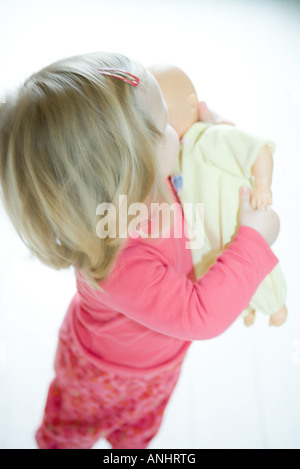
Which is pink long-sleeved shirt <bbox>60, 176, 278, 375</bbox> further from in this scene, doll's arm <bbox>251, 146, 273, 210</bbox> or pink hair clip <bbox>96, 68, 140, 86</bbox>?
pink hair clip <bbox>96, 68, 140, 86</bbox>

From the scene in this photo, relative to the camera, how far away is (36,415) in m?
Answer: 1.00

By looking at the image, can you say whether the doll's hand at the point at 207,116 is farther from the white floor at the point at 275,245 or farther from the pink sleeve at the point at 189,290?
the white floor at the point at 275,245

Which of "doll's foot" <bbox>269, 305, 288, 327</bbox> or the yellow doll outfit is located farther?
"doll's foot" <bbox>269, 305, 288, 327</bbox>

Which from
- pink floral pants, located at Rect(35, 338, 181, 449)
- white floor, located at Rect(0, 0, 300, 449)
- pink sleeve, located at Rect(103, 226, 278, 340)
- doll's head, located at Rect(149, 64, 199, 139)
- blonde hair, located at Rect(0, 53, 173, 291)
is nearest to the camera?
blonde hair, located at Rect(0, 53, 173, 291)

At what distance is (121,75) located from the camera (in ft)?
1.62

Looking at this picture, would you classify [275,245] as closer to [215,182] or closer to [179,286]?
[215,182]

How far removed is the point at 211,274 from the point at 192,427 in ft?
1.73

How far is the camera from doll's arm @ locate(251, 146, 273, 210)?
64 centimetres

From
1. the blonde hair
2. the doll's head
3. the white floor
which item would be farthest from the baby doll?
the white floor

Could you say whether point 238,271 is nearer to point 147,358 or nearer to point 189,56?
point 147,358

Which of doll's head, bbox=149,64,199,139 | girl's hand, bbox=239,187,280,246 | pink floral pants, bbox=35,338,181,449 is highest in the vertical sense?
doll's head, bbox=149,64,199,139
